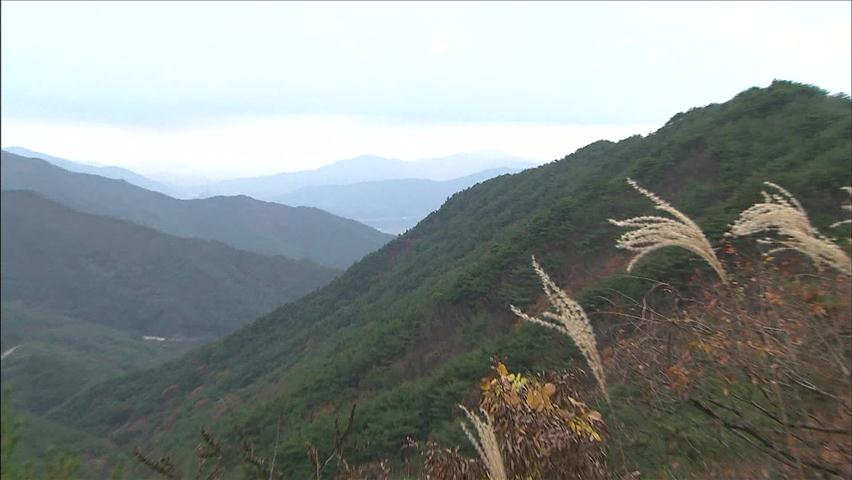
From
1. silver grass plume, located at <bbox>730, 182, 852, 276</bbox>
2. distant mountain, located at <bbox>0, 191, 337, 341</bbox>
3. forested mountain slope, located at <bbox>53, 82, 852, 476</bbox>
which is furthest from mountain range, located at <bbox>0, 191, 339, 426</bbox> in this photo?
silver grass plume, located at <bbox>730, 182, 852, 276</bbox>

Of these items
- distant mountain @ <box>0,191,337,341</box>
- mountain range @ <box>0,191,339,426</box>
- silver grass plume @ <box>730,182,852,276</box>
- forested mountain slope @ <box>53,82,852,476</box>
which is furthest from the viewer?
distant mountain @ <box>0,191,337,341</box>

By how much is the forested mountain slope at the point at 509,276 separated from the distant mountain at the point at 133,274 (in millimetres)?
69110

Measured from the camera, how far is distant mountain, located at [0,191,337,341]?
107688mm

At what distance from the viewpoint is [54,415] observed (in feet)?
185

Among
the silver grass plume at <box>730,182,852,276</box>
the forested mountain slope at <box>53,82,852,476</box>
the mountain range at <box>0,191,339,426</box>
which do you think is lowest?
the mountain range at <box>0,191,339,426</box>

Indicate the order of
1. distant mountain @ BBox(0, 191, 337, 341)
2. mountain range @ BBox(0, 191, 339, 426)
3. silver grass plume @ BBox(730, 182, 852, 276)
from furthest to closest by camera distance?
distant mountain @ BBox(0, 191, 337, 341), mountain range @ BBox(0, 191, 339, 426), silver grass plume @ BBox(730, 182, 852, 276)

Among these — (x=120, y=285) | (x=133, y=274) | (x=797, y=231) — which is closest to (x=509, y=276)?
(x=797, y=231)

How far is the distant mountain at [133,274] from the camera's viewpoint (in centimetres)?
10769

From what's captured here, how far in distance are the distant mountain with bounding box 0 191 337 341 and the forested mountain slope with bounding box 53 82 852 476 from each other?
6911cm

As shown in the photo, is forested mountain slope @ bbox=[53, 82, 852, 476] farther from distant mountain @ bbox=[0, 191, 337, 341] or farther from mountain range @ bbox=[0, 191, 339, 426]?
distant mountain @ bbox=[0, 191, 337, 341]

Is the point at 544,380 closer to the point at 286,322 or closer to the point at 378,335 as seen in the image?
the point at 378,335

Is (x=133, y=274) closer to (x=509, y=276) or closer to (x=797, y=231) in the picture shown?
(x=509, y=276)

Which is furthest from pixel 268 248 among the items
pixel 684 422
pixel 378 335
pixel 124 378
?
pixel 684 422

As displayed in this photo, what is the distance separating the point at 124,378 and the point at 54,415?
7107mm
